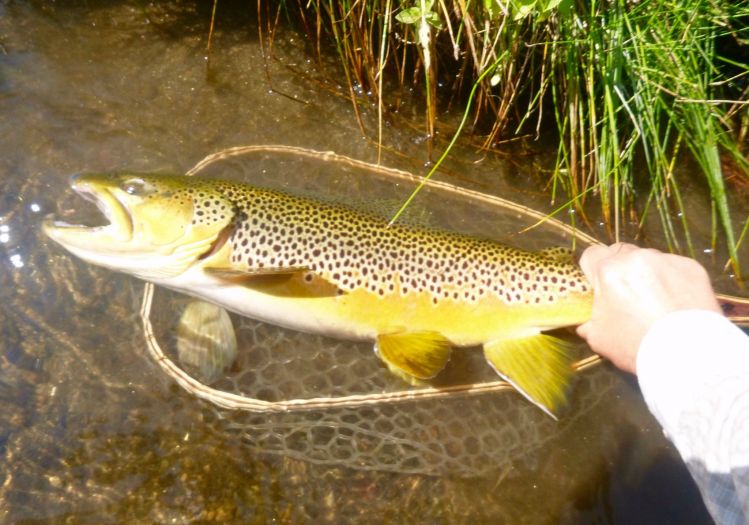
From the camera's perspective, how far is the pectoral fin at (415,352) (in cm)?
233

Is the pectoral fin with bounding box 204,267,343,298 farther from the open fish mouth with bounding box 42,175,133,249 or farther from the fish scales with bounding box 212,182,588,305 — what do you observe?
the open fish mouth with bounding box 42,175,133,249

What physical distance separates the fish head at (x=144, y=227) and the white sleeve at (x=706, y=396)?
5.13 feet

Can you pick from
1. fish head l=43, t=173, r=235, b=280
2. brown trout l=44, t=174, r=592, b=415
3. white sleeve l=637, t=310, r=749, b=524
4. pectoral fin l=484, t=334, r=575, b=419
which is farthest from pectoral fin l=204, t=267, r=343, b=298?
white sleeve l=637, t=310, r=749, b=524

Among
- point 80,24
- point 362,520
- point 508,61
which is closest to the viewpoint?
point 362,520

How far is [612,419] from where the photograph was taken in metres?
2.54

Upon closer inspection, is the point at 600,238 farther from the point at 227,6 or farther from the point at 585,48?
the point at 227,6

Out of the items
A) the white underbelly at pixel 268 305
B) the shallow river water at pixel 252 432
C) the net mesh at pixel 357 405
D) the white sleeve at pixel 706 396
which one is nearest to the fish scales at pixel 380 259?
the white underbelly at pixel 268 305

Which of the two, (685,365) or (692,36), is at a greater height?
(692,36)

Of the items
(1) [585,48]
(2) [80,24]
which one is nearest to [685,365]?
(1) [585,48]

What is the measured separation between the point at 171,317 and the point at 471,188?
5.19 feet

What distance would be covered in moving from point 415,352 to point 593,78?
4.80 ft

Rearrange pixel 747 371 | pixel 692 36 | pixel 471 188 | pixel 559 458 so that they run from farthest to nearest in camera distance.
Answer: pixel 471 188
pixel 692 36
pixel 559 458
pixel 747 371

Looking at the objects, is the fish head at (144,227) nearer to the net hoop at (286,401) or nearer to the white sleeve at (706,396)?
the net hoop at (286,401)

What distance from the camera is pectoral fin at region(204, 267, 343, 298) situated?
233 centimetres
